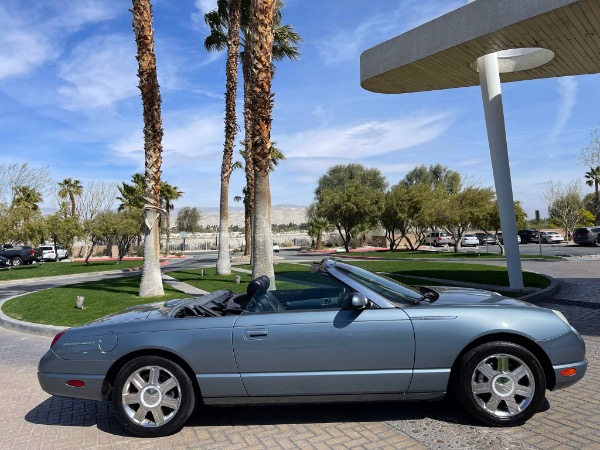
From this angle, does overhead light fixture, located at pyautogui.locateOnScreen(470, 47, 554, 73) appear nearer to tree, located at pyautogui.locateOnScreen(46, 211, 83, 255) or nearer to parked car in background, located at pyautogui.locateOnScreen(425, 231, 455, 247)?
tree, located at pyautogui.locateOnScreen(46, 211, 83, 255)

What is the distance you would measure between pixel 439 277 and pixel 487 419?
1207 cm

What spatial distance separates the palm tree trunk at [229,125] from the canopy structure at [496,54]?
739 centimetres

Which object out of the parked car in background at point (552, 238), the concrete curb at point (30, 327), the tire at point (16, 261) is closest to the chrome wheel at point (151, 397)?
the concrete curb at point (30, 327)

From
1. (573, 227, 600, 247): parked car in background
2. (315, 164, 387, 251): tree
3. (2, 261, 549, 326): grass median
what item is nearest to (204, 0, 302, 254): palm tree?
(2, 261, 549, 326): grass median

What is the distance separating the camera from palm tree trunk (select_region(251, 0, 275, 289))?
10.8m

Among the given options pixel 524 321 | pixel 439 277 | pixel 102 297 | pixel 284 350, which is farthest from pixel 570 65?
pixel 102 297

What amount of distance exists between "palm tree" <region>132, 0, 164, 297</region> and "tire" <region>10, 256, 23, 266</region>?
93.5 feet

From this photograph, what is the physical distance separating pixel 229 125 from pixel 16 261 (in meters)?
25.2

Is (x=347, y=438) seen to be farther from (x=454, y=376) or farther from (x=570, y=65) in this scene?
(x=570, y=65)

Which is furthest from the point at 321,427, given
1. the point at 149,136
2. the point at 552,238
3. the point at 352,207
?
the point at 552,238

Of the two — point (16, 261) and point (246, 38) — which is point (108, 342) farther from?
point (16, 261)

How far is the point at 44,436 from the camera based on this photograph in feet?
13.1

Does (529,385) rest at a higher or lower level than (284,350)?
lower

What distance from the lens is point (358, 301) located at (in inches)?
146
